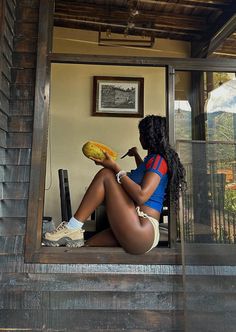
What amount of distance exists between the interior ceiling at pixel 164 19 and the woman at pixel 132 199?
1422 millimetres

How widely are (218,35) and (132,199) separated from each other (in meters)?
2.12

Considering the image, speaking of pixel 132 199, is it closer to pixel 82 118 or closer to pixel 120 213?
pixel 120 213

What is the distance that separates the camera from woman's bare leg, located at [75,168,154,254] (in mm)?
1635

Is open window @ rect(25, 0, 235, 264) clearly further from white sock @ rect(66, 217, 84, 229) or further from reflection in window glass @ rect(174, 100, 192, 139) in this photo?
white sock @ rect(66, 217, 84, 229)

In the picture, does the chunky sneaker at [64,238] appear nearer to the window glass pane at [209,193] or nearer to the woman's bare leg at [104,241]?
the woman's bare leg at [104,241]

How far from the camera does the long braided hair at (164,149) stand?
1.73 m

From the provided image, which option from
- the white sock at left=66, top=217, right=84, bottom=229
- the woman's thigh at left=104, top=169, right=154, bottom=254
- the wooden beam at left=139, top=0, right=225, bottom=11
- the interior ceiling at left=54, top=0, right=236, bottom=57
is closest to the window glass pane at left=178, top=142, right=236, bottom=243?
the woman's thigh at left=104, top=169, right=154, bottom=254

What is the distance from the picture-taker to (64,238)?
170 cm

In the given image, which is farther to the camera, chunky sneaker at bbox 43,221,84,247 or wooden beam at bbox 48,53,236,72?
wooden beam at bbox 48,53,236,72

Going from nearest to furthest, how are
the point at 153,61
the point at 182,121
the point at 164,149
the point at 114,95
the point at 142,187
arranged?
the point at 142,187 < the point at 164,149 < the point at 153,61 < the point at 182,121 < the point at 114,95

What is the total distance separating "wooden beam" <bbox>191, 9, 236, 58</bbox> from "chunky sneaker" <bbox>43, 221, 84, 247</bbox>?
2.12 m

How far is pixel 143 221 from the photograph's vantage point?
1663 mm

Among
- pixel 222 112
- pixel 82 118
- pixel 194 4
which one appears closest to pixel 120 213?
pixel 222 112

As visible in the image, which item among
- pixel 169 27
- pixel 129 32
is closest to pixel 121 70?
pixel 129 32
